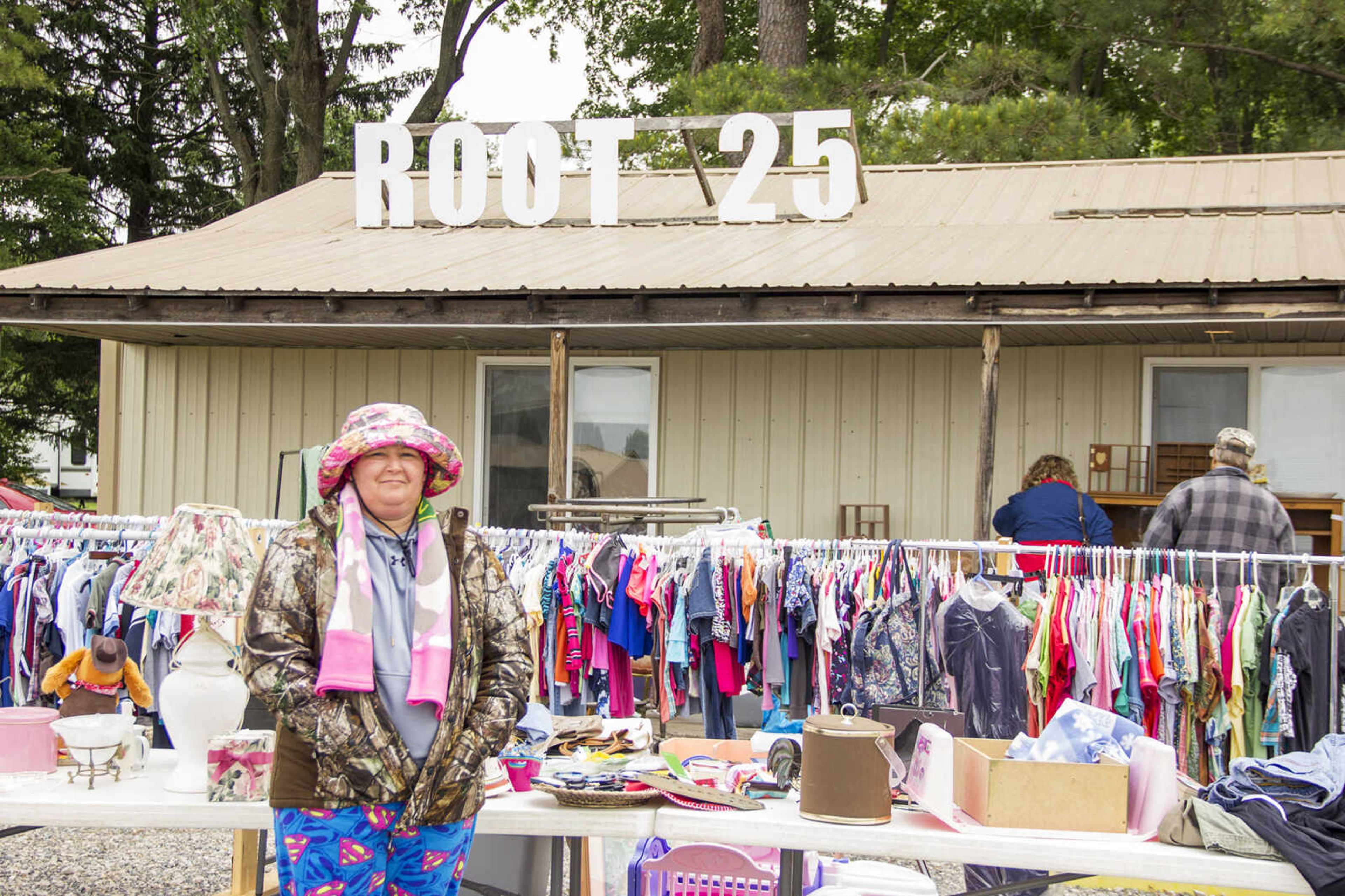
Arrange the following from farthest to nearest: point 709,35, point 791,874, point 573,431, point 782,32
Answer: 1. point 709,35
2. point 782,32
3. point 573,431
4. point 791,874

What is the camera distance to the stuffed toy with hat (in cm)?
432

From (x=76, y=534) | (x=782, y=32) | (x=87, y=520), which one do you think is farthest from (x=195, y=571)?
(x=782, y=32)

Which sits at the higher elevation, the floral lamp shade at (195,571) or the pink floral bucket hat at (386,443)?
the pink floral bucket hat at (386,443)

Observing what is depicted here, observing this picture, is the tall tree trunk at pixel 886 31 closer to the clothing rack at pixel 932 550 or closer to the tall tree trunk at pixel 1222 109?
the tall tree trunk at pixel 1222 109

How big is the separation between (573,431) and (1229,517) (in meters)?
5.79

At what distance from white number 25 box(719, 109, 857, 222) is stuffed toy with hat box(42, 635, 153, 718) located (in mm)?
7720

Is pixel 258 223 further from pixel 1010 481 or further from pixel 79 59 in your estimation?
pixel 79 59

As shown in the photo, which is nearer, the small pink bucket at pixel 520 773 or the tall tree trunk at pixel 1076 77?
the small pink bucket at pixel 520 773

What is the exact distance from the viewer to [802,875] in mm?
3957

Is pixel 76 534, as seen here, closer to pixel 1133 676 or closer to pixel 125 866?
pixel 125 866

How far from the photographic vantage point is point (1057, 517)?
7.33 meters

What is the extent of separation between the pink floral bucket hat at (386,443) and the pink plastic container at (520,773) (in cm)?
107

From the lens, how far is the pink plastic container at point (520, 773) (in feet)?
13.1

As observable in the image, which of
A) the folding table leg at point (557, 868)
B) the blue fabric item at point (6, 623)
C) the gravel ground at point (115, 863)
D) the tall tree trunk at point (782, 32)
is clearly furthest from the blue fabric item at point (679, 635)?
the tall tree trunk at point (782, 32)
